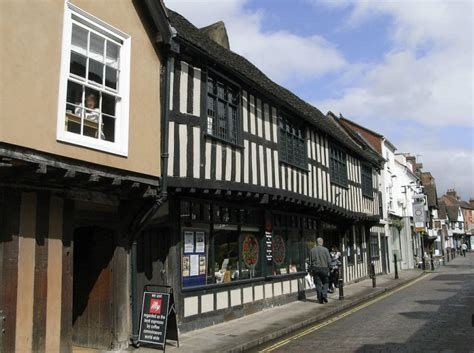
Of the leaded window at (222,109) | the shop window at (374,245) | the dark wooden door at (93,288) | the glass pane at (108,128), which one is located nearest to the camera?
the glass pane at (108,128)

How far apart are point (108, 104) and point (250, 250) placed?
19.2ft

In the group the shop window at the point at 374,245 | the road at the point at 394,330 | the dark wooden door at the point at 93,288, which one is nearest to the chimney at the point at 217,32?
the dark wooden door at the point at 93,288

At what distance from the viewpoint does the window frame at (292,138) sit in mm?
13258

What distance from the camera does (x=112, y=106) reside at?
303 inches

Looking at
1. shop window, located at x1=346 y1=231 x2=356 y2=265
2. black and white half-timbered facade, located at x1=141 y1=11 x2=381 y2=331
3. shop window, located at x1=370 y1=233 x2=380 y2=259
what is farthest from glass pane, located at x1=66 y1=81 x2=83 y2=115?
shop window, located at x1=370 y1=233 x2=380 y2=259

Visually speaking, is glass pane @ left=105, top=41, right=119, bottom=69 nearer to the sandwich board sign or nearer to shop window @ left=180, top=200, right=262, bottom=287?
shop window @ left=180, top=200, right=262, bottom=287

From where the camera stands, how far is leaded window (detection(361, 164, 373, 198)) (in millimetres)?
22438

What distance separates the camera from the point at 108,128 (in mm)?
7645

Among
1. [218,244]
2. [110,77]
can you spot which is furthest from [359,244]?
[110,77]

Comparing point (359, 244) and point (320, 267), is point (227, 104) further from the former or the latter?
point (359, 244)

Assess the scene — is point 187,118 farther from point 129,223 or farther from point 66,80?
point 66,80

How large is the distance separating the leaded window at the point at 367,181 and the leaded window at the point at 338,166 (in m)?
3.28

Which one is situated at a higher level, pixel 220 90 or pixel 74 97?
pixel 220 90

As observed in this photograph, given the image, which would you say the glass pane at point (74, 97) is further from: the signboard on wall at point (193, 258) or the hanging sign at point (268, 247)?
the hanging sign at point (268, 247)
